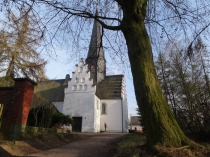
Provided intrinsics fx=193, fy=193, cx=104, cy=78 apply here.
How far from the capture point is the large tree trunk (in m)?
A: 3.95

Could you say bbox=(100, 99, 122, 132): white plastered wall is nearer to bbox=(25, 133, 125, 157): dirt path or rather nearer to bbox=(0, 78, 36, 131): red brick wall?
bbox=(25, 133, 125, 157): dirt path

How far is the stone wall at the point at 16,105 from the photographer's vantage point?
6836mm

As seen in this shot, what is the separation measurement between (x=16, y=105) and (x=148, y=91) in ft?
16.6

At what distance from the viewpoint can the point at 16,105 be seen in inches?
276

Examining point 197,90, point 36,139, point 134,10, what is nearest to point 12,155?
point 36,139

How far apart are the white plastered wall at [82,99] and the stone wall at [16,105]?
22270 mm

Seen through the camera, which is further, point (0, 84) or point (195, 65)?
point (0, 84)

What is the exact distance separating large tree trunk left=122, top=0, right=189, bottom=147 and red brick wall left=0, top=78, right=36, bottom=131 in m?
4.43

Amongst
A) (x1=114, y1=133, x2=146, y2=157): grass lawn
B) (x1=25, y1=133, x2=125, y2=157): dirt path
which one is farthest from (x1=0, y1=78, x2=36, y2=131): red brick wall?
(x1=114, y1=133, x2=146, y2=157): grass lawn

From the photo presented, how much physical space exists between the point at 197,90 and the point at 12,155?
7284 millimetres

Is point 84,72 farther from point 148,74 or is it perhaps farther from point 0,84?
point 148,74

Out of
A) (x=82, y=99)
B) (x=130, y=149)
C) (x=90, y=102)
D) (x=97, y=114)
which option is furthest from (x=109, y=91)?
(x=130, y=149)

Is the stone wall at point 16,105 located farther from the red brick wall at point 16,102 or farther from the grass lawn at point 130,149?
the grass lawn at point 130,149

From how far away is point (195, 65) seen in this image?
30.0 feet
